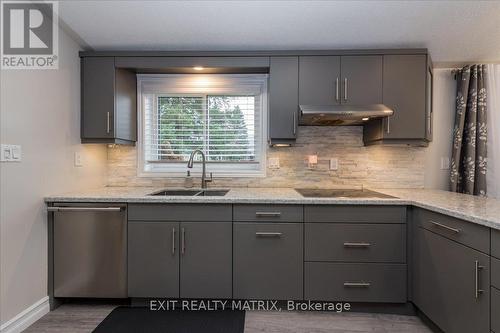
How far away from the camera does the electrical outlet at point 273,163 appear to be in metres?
2.70

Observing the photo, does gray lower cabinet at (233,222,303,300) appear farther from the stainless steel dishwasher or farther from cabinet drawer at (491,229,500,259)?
cabinet drawer at (491,229,500,259)

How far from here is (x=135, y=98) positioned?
106 inches

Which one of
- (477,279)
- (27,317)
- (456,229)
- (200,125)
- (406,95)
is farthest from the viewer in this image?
(200,125)

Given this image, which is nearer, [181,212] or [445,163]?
[181,212]

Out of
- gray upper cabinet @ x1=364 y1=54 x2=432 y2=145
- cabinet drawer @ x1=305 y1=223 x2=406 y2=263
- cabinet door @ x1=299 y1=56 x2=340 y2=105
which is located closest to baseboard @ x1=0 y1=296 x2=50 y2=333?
cabinet drawer @ x1=305 y1=223 x2=406 y2=263

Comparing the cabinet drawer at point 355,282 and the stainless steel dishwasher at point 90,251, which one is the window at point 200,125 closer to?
the stainless steel dishwasher at point 90,251

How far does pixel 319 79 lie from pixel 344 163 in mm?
895

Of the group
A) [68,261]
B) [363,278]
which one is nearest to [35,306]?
[68,261]

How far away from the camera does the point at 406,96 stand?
2287 mm

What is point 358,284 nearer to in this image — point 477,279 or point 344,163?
point 477,279

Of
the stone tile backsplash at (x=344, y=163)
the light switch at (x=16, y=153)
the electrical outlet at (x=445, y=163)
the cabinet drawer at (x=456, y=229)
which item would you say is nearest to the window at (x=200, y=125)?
Result: the stone tile backsplash at (x=344, y=163)

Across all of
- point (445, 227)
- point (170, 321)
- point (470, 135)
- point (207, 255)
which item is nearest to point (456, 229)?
point (445, 227)

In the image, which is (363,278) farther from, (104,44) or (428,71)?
(104,44)

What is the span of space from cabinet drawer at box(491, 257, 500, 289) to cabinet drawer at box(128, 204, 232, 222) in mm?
1532
